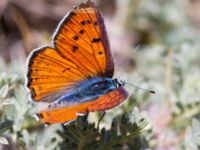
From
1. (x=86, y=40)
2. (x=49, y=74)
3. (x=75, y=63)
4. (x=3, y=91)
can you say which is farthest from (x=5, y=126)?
(x=86, y=40)

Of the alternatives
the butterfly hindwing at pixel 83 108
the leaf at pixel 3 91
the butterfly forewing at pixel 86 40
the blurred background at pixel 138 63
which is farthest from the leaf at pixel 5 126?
the butterfly forewing at pixel 86 40

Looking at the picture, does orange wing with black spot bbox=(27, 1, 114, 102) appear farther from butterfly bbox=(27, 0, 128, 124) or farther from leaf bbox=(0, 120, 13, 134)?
leaf bbox=(0, 120, 13, 134)

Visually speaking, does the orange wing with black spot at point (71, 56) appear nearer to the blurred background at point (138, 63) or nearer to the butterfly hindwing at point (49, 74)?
the butterfly hindwing at point (49, 74)

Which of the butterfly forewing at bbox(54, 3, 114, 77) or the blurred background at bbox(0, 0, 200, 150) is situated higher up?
the butterfly forewing at bbox(54, 3, 114, 77)

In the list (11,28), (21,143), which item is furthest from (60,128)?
(11,28)

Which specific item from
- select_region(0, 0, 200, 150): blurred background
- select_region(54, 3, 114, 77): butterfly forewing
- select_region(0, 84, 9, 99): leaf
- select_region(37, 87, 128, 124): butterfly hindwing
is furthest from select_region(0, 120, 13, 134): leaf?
select_region(54, 3, 114, 77): butterfly forewing

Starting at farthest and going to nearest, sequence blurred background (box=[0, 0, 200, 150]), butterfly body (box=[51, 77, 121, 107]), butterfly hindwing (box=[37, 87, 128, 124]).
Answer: blurred background (box=[0, 0, 200, 150]) → butterfly body (box=[51, 77, 121, 107]) → butterfly hindwing (box=[37, 87, 128, 124])

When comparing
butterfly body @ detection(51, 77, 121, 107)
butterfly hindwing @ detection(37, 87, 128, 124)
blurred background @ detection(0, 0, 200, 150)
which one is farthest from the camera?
blurred background @ detection(0, 0, 200, 150)
